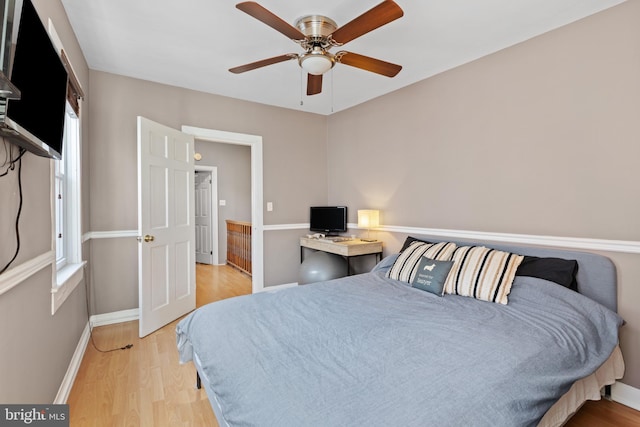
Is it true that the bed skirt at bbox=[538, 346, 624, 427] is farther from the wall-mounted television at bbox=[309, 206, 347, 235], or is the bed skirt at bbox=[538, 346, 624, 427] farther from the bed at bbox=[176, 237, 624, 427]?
the wall-mounted television at bbox=[309, 206, 347, 235]

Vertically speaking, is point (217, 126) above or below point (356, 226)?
above

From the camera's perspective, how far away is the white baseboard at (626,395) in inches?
77.6

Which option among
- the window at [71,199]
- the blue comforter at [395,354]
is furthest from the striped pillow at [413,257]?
the window at [71,199]

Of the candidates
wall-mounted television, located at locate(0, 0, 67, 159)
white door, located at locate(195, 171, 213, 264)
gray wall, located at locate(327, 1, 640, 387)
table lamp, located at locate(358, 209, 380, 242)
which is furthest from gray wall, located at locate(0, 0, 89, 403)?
white door, located at locate(195, 171, 213, 264)

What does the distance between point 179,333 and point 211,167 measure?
454 centimetres

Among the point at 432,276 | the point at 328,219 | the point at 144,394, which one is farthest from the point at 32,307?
the point at 328,219

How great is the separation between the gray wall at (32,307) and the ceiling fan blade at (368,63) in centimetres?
166

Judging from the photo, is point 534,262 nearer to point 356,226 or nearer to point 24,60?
point 356,226

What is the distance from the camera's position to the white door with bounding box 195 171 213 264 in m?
6.24

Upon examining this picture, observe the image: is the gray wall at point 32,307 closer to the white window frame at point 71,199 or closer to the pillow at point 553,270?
the white window frame at point 71,199

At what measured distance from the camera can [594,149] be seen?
2.13 meters

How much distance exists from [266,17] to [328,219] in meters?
2.86

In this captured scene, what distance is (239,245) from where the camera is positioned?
5598mm

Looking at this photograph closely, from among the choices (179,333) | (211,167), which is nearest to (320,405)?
(179,333)
